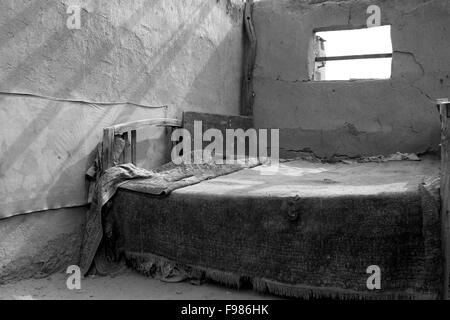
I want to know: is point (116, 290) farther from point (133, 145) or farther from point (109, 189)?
point (133, 145)

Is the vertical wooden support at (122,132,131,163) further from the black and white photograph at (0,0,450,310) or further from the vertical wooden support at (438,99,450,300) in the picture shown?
the vertical wooden support at (438,99,450,300)

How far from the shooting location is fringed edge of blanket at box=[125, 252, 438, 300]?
2343mm

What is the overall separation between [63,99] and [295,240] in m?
1.81

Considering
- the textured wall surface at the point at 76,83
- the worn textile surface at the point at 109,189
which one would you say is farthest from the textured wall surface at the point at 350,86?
the worn textile surface at the point at 109,189

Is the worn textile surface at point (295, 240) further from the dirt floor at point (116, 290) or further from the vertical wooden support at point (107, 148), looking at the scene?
the vertical wooden support at point (107, 148)

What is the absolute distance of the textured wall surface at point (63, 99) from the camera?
280cm

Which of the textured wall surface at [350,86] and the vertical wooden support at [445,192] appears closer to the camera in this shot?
the vertical wooden support at [445,192]

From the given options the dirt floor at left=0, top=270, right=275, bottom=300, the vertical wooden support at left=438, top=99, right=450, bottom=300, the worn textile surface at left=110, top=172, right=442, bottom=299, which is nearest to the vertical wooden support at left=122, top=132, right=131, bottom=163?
the worn textile surface at left=110, top=172, right=442, bottom=299

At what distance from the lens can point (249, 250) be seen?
2.71 meters

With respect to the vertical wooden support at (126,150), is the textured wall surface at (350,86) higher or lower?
higher

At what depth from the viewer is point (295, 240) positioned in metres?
2.57

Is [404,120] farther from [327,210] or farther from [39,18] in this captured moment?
[39,18]

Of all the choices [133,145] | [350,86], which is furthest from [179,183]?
[350,86]
